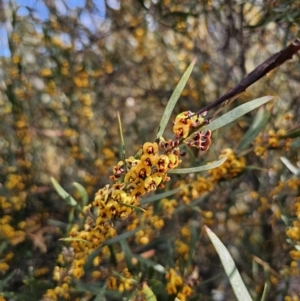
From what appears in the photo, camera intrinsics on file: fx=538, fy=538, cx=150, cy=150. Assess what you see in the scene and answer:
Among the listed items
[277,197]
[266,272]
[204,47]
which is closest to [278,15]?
[277,197]

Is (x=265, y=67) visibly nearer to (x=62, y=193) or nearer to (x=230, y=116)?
(x=230, y=116)

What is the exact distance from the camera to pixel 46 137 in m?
2.62

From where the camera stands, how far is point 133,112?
303cm

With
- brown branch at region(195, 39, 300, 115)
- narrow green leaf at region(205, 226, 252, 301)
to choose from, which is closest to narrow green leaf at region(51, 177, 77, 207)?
narrow green leaf at region(205, 226, 252, 301)

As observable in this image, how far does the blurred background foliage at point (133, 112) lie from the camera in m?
2.22

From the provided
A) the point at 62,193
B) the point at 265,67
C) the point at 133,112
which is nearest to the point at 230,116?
the point at 265,67

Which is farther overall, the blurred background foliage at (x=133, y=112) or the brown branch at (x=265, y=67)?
the blurred background foliage at (x=133, y=112)

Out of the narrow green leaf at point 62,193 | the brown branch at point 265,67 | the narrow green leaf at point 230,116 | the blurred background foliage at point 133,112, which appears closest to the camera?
the brown branch at point 265,67

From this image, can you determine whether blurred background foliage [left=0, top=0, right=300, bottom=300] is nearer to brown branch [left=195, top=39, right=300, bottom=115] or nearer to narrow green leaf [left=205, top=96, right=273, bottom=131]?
narrow green leaf [left=205, top=96, right=273, bottom=131]

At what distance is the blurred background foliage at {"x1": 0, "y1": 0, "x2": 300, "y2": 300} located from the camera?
7.29 ft

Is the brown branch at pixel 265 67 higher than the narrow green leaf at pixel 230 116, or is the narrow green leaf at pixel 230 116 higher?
the brown branch at pixel 265 67

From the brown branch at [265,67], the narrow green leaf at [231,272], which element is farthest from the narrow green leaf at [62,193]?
the brown branch at [265,67]

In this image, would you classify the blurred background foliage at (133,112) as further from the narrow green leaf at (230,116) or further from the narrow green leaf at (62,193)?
the narrow green leaf at (230,116)

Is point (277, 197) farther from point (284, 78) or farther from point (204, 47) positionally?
point (204, 47)
